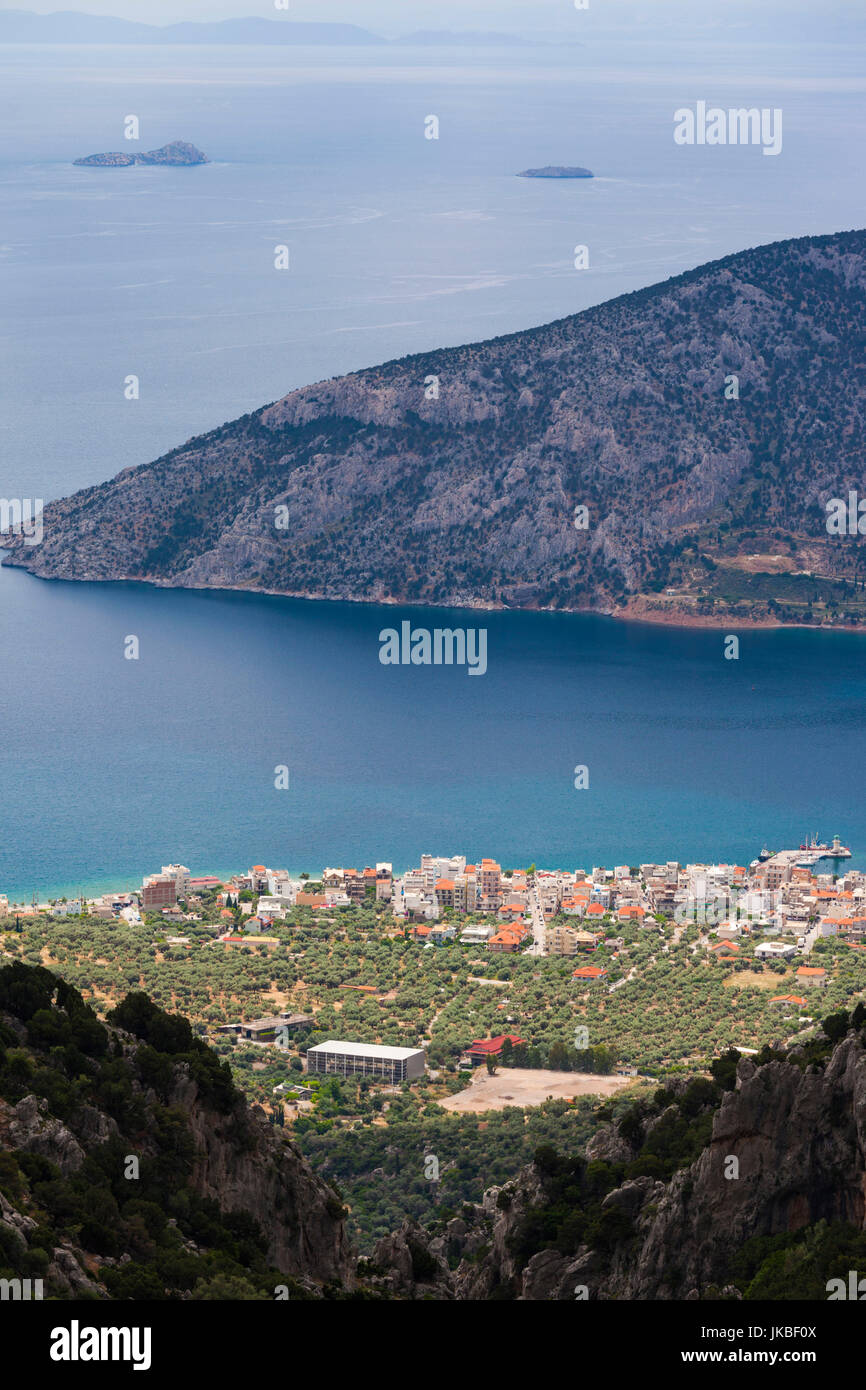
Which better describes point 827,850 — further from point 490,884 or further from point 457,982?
point 457,982

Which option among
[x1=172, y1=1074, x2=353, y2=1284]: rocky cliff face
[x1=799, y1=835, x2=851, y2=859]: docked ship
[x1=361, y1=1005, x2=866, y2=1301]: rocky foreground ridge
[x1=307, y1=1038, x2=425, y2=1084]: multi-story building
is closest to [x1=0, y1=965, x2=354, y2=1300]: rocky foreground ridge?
[x1=172, y1=1074, x2=353, y2=1284]: rocky cliff face

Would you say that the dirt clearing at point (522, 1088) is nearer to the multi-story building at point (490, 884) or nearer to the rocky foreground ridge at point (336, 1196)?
the rocky foreground ridge at point (336, 1196)

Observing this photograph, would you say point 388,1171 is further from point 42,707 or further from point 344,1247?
point 42,707

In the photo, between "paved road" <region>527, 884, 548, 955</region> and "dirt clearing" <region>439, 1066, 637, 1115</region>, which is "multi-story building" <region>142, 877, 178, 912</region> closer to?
"paved road" <region>527, 884, 548, 955</region>

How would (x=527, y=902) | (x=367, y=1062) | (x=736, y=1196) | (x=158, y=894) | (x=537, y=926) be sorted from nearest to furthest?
(x=736, y=1196)
(x=367, y=1062)
(x=537, y=926)
(x=158, y=894)
(x=527, y=902)

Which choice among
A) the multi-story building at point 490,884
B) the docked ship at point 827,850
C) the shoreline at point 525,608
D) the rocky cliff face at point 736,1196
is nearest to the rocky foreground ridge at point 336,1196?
the rocky cliff face at point 736,1196

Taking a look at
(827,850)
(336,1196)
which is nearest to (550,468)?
(827,850)
